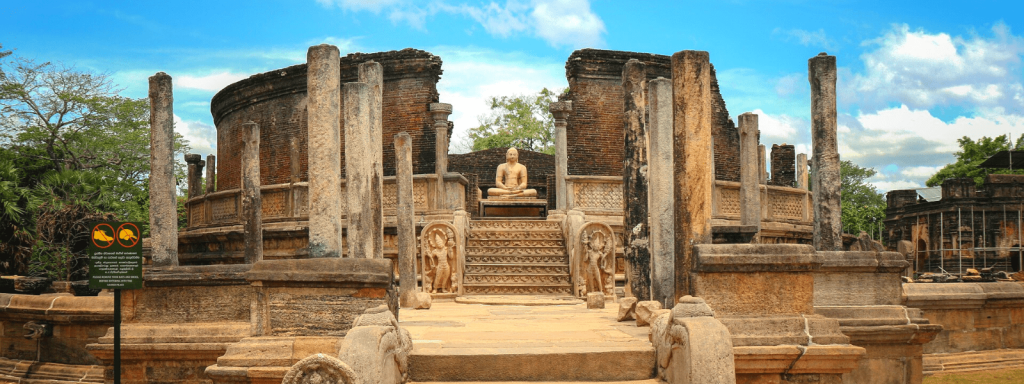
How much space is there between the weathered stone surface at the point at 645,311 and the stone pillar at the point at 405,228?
4182 mm

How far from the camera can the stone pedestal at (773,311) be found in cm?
622

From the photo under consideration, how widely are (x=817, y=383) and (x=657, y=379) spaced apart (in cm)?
128

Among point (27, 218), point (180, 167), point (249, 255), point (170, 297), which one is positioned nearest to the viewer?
point (170, 297)

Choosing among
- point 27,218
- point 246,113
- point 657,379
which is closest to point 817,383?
point 657,379

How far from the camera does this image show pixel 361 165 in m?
9.64

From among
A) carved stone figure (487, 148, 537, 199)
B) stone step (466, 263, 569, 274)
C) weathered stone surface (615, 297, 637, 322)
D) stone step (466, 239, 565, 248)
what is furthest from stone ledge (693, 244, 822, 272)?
carved stone figure (487, 148, 537, 199)

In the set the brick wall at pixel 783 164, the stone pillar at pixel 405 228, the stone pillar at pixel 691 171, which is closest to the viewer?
the stone pillar at pixel 691 171

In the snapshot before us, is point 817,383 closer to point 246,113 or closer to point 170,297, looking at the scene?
point 170,297

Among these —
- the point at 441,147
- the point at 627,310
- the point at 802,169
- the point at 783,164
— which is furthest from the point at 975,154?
the point at 627,310

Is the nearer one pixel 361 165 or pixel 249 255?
pixel 361 165

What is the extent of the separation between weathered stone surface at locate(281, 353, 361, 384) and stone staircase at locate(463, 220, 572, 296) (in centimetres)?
859

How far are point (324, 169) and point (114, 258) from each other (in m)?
1.90

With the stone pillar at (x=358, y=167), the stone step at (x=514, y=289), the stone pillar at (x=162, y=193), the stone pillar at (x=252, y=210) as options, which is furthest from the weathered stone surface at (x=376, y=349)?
the stone step at (x=514, y=289)

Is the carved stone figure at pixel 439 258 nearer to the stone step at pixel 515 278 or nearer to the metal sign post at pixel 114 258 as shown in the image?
the stone step at pixel 515 278
